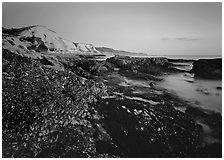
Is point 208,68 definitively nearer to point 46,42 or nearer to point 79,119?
point 79,119

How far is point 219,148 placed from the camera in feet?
5.60

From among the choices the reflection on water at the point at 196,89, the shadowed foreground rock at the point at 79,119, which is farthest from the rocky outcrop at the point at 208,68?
the shadowed foreground rock at the point at 79,119

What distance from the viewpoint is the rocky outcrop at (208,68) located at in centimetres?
173

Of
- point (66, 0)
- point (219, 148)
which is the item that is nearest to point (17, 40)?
point (66, 0)

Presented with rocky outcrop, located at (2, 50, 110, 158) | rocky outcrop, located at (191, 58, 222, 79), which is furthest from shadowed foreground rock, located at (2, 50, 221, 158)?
rocky outcrop, located at (191, 58, 222, 79)

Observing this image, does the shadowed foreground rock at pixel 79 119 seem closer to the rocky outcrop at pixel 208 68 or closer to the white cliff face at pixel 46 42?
the white cliff face at pixel 46 42

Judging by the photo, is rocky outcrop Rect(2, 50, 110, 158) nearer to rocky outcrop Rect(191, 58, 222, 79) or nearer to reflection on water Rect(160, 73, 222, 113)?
reflection on water Rect(160, 73, 222, 113)

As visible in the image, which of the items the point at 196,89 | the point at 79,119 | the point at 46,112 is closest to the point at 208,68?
the point at 196,89

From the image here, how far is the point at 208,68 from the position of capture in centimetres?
175

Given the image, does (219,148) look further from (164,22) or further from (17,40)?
(17,40)

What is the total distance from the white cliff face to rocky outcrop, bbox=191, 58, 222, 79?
64cm

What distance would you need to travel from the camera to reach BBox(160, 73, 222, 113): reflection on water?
5.61ft

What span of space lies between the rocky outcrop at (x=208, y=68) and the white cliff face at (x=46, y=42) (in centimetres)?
64

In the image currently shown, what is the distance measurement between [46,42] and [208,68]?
41.3 inches
